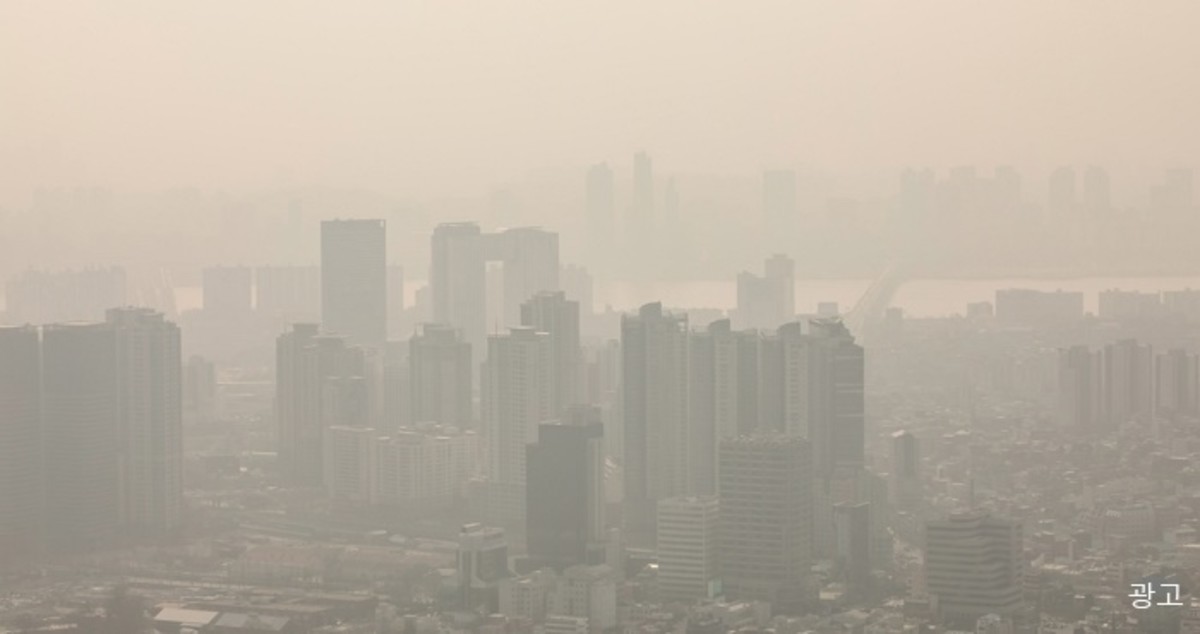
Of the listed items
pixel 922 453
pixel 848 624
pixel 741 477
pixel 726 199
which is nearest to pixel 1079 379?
pixel 922 453

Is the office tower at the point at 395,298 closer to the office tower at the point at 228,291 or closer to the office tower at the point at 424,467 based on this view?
the office tower at the point at 228,291

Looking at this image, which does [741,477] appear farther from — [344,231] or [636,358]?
[344,231]

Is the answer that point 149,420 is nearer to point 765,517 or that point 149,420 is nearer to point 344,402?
point 344,402

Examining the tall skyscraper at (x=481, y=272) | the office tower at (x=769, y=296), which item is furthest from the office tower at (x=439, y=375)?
the office tower at (x=769, y=296)

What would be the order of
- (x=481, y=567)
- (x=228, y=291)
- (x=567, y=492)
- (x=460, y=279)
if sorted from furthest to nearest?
(x=460, y=279) → (x=228, y=291) → (x=567, y=492) → (x=481, y=567)

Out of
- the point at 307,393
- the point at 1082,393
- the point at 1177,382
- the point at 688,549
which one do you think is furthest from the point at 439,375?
the point at 1177,382

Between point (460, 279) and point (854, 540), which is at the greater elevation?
point (460, 279)
